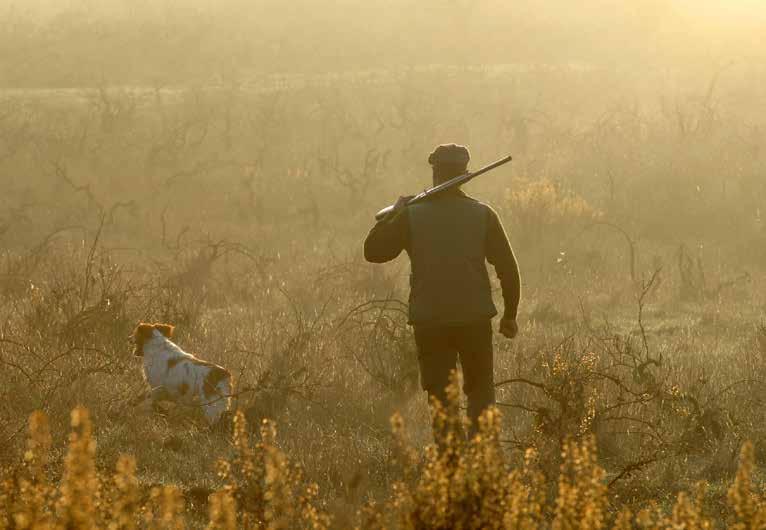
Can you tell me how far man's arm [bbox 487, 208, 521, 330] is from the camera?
20.7ft

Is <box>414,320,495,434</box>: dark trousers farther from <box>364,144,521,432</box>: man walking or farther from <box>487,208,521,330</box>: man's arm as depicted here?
<box>487,208,521,330</box>: man's arm

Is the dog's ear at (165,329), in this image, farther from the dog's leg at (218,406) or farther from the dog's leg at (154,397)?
the dog's leg at (218,406)

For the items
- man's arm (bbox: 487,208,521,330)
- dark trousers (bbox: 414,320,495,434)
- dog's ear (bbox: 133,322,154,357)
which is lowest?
dark trousers (bbox: 414,320,495,434)

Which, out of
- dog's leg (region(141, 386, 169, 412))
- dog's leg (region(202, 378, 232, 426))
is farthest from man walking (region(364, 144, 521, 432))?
dog's leg (region(141, 386, 169, 412))

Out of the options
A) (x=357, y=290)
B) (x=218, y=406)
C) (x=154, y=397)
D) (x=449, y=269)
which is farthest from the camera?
(x=357, y=290)

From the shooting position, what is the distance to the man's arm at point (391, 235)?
20.7ft

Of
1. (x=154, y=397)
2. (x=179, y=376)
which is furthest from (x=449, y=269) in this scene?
(x=154, y=397)

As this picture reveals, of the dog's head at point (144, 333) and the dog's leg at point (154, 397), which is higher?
A: the dog's head at point (144, 333)

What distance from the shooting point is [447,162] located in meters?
6.32

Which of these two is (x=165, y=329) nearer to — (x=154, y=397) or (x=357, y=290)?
(x=154, y=397)

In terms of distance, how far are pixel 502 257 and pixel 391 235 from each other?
550 mm

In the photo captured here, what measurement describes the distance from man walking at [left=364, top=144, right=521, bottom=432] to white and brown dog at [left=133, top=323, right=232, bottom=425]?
1.92 meters

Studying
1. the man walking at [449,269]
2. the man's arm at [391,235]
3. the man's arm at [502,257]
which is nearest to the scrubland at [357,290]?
the man walking at [449,269]

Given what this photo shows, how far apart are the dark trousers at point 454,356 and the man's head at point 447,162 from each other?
74 centimetres
